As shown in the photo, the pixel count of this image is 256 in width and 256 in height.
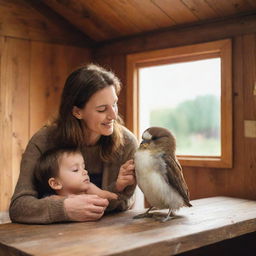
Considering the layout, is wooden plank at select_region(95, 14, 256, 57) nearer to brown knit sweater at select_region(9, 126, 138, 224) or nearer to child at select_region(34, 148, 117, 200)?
brown knit sweater at select_region(9, 126, 138, 224)

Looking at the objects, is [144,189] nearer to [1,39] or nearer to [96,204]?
[96,204]

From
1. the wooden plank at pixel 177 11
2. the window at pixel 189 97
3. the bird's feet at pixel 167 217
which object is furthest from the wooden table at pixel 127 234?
the wooden plank at pixel 177 11

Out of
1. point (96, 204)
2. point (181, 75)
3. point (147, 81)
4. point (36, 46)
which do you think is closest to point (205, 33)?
point (181, 75)

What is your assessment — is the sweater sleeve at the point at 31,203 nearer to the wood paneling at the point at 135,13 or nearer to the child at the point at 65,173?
the child at the point at 65,173

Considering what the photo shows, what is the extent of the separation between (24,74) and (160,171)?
182cm

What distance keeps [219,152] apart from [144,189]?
3.86 feet

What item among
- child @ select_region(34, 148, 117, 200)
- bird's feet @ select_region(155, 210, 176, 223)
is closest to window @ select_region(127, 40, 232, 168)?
bird's feet @ select_region(155, 210, 176, 223)

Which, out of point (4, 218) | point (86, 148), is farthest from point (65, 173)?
point (4, 218)

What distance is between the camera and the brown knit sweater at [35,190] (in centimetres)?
178

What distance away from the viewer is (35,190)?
1964 mm

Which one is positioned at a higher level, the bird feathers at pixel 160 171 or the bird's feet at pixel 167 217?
the bird feathers at pixel 160 171

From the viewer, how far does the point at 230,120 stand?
2703 mm

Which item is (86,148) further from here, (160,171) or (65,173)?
(160,171)

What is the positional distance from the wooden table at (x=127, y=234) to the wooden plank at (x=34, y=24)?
1.75 m
